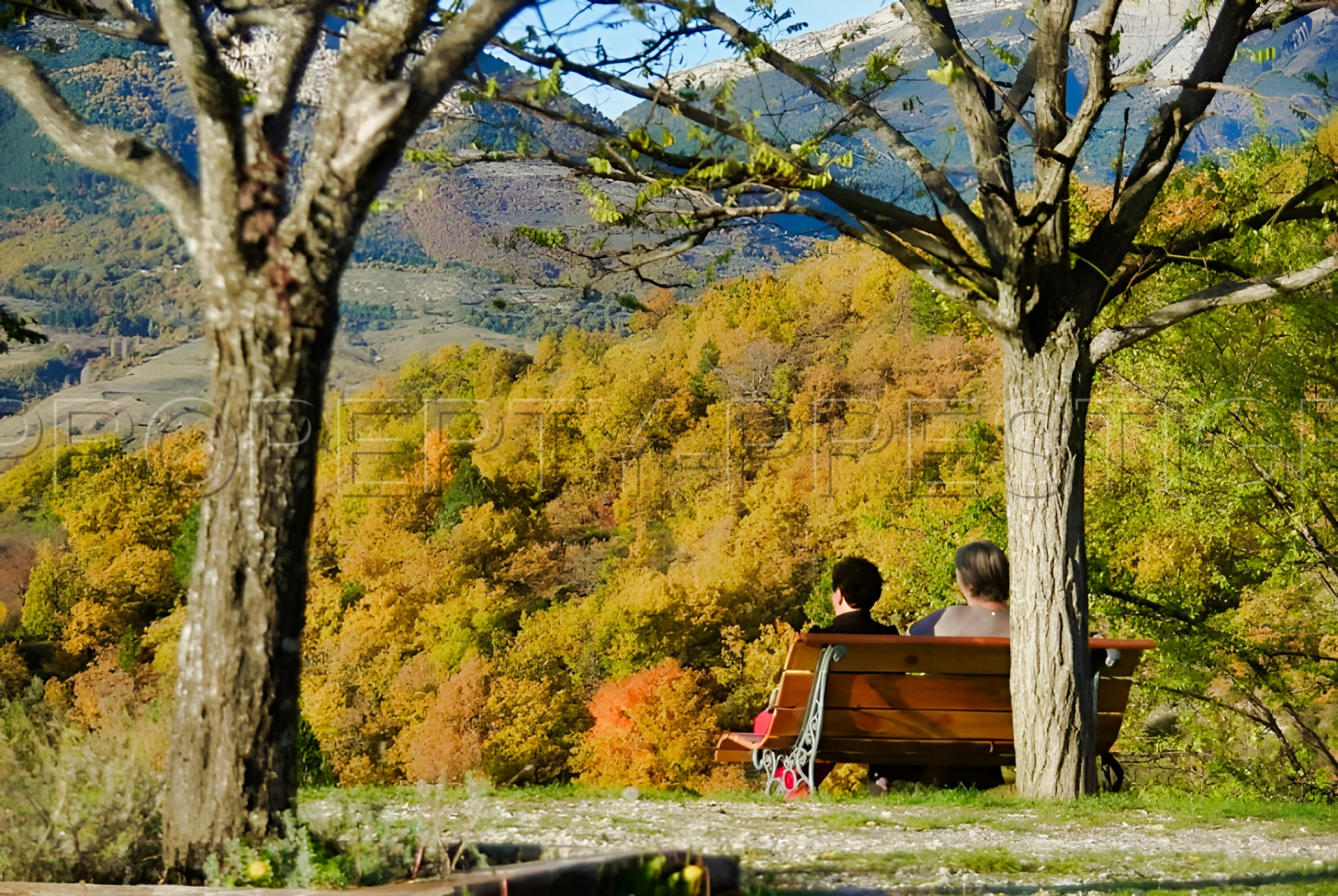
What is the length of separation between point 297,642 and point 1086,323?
436 centimetres

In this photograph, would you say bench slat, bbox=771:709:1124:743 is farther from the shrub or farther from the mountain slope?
the shrub

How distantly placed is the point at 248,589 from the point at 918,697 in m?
3.56

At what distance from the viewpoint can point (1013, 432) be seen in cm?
598

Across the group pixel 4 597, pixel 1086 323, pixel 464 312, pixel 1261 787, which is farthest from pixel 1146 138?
pixel 4 597

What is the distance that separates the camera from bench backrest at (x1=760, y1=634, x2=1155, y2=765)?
539 centimetres

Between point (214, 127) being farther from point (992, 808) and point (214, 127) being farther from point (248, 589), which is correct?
point (992, 808)

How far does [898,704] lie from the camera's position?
219 inches

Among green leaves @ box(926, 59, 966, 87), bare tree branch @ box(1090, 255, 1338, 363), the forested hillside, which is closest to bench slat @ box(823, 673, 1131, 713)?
bare tree branch @ box(1090, 255, 1338, 363)

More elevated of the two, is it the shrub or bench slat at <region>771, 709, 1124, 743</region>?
the shrub

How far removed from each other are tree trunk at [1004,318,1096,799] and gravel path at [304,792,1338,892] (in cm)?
59

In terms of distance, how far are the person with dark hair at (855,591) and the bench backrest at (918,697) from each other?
277 mm

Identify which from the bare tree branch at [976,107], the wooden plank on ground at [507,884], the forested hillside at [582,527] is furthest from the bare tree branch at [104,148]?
the forested hillside at [582,527]

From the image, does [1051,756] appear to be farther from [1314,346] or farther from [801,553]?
[801,553]

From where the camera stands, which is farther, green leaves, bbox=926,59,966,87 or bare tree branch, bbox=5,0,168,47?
green leaves, bbox=926,59,966,87
